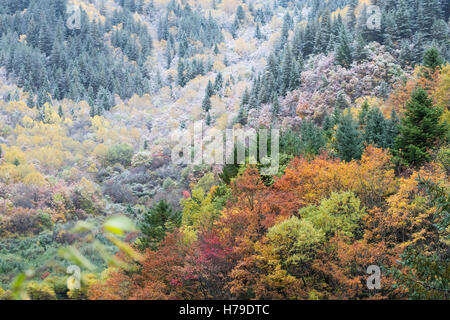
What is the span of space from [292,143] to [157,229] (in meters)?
18.1

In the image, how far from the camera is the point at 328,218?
22953mm

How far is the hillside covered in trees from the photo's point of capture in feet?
67.1

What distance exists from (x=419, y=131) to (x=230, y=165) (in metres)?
17.3

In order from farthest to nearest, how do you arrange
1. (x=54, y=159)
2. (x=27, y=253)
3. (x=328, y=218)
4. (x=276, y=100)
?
1. (x=54, y=159)
2. (x=276, y=100)
3. (x=27, y=253)
4. (x=328, y=218)

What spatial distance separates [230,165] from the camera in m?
39.0

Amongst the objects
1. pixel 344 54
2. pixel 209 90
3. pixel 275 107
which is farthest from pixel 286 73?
pixel 209 90

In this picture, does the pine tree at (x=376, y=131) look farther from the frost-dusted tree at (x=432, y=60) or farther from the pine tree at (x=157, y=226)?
the pine tree at (x=157, y=226)

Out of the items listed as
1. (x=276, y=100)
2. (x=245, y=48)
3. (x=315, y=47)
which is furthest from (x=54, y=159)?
(x=245, y=48)

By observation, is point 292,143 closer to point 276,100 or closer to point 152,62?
point 276,100

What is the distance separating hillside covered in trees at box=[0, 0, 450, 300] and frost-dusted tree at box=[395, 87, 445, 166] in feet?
0.41

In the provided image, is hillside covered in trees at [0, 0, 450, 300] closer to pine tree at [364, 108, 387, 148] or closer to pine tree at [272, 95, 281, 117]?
pine tree at [364, 108, 387, 148]

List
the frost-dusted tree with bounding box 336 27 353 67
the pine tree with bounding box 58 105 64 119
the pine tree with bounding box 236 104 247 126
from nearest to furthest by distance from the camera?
the frost-dusted tree with bounding box 336 27 353 67 < the pine tree with bounding box 236 104 247 126 < the pine tree with bounding box 58 105 64 119

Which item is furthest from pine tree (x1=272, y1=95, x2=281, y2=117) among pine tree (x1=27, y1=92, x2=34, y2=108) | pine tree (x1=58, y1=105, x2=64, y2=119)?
pine tree (x1=27, y1=92, x2=34, y2=108)

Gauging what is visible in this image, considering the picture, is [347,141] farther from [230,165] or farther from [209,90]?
[209,90]
